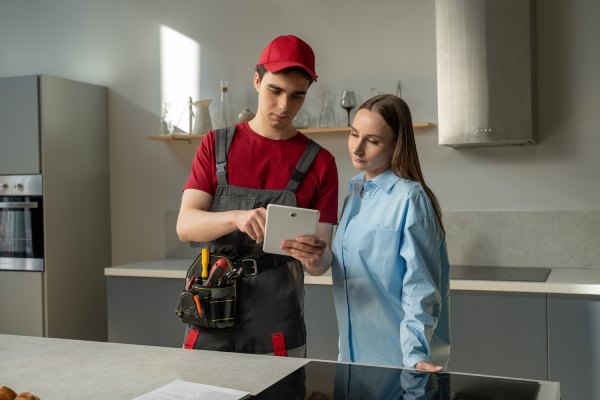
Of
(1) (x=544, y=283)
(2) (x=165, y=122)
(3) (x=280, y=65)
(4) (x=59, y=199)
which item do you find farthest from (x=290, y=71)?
(4) (x=59, y=199)

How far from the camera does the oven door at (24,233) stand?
4.10 meters

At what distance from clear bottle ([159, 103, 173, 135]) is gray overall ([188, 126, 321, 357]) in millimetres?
2329

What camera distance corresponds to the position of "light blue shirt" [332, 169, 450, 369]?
1.73m

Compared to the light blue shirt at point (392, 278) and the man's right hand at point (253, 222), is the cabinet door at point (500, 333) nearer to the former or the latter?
the light blue shirt at point (392, 278)

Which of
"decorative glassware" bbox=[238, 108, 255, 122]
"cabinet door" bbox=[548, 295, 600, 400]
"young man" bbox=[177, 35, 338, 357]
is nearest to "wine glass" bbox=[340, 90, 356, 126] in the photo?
"decorative glassware" bbox=[238, 108, 255, 122]

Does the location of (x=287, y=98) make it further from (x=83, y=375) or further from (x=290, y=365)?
(x=83, y=375)

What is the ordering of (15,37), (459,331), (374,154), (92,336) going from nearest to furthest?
(374,154), (459,331), (92,336), (15,37)

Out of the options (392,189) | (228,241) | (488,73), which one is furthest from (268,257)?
(488,73)

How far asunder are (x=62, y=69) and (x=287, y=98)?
10.5 ft

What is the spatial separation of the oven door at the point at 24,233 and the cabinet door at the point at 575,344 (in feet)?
8.86

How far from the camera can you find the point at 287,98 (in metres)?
1.97

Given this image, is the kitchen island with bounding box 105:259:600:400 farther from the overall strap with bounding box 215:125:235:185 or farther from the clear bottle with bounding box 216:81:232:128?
the overall strap with bounding box 215:125:235:185

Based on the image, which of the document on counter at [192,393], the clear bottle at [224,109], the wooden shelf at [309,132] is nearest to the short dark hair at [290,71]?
the document on counter at [192,393]

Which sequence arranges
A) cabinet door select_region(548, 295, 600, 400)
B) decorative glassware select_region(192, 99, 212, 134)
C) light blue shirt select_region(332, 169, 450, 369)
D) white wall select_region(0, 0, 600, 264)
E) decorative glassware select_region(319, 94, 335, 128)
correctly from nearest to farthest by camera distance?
light blue shirt select_region(332, 169, 450, 369), cabinet door select_region(548, 295, 600, 400), white wall select_region(0, 0, 600, 264), decorative glassware select_region(319, 94, 335, 128), decorative glassware select_region(192, 99, 212, 134)
